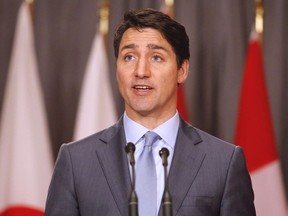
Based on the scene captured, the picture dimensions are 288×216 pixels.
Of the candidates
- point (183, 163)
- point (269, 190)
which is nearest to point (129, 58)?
point (183, 163)

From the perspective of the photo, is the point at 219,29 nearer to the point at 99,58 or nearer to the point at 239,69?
the point at 239,69

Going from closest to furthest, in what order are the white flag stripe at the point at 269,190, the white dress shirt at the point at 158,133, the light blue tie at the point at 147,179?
the light blue tie at the point at 147,179 → the white dress shirt at the point at 158,133 → the white flag stripe at the point at 269,190

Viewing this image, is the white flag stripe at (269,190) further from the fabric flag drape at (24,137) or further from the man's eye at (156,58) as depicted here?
the man's eye at (156,58)

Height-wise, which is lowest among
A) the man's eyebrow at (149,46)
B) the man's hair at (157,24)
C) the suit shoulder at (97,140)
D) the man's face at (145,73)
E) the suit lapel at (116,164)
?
the suit lapel at (116,164)

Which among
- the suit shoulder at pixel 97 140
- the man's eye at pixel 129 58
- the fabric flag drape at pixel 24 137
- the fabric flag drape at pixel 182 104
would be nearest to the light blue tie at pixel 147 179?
the suit shoulder at pixel 97 140

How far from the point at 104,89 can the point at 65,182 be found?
5.33ft

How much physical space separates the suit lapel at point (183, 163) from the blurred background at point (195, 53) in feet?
4.66

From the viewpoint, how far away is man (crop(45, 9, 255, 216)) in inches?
75.3

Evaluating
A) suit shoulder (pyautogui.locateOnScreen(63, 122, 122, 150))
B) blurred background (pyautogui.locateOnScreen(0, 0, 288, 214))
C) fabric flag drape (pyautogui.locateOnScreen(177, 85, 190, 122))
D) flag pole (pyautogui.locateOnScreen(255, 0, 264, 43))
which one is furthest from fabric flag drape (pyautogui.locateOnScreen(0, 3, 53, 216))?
suit shoulder (pyautogui.locateOnScreen(63, 122, 122, 150))

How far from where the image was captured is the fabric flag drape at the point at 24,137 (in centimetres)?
352

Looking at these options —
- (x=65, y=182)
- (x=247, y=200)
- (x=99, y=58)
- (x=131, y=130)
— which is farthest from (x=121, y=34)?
(x=99, y=58)

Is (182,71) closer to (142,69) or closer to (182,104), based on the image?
(142,69)

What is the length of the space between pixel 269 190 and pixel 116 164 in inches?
63.1

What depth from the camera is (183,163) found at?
197cm
